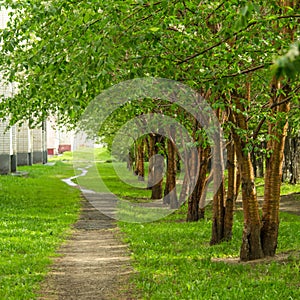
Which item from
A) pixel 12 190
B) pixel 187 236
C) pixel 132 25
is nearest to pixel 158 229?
pixel 187 236

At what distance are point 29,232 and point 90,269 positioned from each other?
212 inches

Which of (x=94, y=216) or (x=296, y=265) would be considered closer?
(x=296, y=265)

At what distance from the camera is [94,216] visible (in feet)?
75.4

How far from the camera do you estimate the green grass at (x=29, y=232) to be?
995cm

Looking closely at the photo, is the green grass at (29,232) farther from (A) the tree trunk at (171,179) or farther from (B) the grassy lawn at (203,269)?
(A) the tree trunk at (171,179)

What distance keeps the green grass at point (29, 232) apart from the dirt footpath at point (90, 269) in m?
0.26

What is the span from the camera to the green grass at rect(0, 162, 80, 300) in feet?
32.6

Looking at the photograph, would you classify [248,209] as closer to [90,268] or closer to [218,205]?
[218,205]

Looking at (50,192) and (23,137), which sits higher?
(23,137)

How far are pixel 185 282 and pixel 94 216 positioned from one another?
13.7 m

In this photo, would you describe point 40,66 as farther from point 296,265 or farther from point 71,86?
point 296,265

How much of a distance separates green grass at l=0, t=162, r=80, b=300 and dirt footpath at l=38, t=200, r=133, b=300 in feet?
0.87

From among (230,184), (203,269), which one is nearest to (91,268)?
(203,269)

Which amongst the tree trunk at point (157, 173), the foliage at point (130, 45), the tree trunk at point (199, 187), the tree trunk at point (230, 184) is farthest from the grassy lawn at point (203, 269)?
the tree trunk at point (157, 173)
